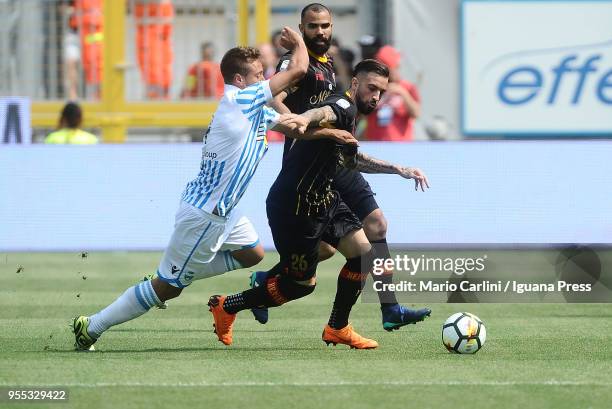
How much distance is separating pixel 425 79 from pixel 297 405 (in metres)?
14.5

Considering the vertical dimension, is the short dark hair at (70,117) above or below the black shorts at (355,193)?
below

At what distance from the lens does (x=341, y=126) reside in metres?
8.41

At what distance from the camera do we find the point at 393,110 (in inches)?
680

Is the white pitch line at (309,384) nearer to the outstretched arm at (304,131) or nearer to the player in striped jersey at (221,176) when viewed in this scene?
the player in striped jersey at (221,176)

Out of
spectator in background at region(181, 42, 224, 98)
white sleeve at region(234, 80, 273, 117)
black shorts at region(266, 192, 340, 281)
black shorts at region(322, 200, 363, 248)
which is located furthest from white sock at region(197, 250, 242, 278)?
spectator in background at region(181, 42, 224, 98)

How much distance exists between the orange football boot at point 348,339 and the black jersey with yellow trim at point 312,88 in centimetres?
150

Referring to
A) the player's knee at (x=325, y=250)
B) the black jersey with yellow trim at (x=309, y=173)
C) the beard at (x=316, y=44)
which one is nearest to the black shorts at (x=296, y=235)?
the black jersey with yellow trim at (x=309, y=173)

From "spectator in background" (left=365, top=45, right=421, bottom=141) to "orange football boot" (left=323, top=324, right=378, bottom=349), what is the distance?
27.9 ft

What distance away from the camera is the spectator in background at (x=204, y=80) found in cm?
1938

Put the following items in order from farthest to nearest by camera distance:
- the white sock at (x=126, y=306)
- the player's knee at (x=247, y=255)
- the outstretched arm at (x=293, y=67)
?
the player's knee at (x=247, y=255)
the white sock at (x=126, y=306)
the outstretched arm at (x=293, y=67)

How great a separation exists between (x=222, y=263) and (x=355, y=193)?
1054 millimetres

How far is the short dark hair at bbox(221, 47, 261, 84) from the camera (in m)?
8.36

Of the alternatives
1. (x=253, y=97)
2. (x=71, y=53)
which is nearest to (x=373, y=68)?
(x=253, y=97)

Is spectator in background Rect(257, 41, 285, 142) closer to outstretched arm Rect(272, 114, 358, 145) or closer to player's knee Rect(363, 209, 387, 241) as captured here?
player's knee Rect(363, 209, 387, 241)
